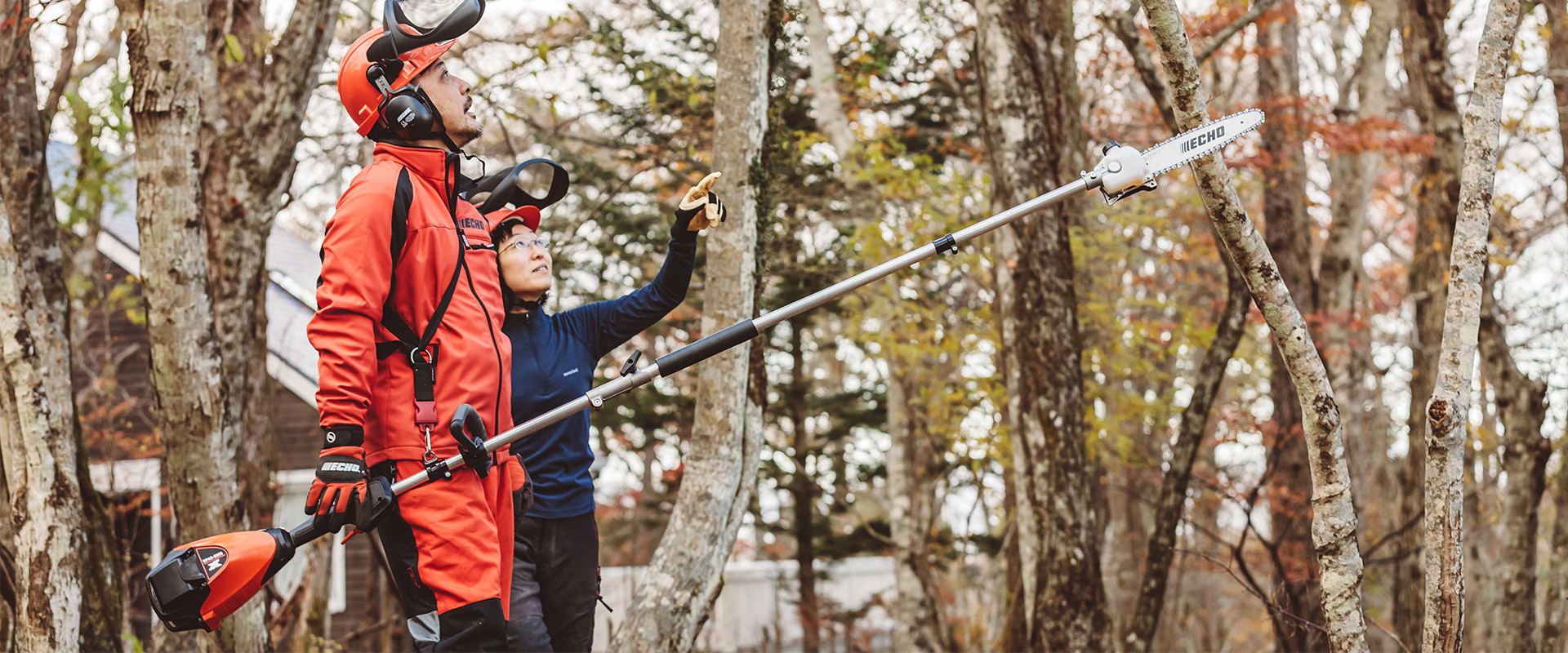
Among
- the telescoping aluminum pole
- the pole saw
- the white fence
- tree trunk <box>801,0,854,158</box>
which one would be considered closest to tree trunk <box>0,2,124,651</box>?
the pole saw

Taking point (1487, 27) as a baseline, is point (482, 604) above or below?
below

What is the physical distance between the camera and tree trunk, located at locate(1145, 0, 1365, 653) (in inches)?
126

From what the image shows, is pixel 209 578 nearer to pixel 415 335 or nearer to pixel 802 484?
pixel 415 335

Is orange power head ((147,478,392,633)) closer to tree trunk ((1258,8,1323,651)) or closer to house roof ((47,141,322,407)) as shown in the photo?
tree trunk ((1258,8,1323,651))

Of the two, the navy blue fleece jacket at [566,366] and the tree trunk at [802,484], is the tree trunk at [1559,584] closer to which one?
the navy blue fleece jacket at [566,366]

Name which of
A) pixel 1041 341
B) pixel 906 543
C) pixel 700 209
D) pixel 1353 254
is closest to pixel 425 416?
pixel 700 209

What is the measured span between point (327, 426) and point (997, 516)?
16.9m

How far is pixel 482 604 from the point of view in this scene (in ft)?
8.74

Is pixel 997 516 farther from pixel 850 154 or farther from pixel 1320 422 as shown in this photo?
pixel 1320 422

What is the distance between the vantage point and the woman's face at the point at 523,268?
3.39 m

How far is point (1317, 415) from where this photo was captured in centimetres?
325

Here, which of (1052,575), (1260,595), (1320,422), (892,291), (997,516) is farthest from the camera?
(997,516)

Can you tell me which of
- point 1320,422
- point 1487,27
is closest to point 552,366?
point 1320,422

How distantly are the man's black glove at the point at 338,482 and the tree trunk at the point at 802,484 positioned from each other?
8970 mm
